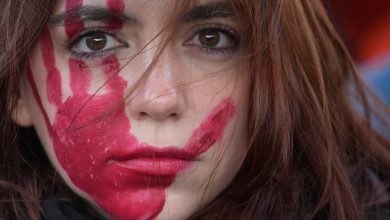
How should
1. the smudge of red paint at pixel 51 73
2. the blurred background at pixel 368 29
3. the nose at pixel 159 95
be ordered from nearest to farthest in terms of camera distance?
1. the nose at pixel 159 95
2. the smudge of red paint at pixel 51 73
3. the blurred background at pixel 368 29

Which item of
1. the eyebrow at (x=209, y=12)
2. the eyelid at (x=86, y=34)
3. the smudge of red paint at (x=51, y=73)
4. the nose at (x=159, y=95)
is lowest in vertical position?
the nose at (x=159, y=95)

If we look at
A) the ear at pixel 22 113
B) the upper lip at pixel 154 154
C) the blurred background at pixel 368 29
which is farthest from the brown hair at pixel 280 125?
the blurred background at pixel 368 29

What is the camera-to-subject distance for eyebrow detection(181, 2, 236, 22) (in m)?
1.21

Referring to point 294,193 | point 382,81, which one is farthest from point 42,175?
point 382,81

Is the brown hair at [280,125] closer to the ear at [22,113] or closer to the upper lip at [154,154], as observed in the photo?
the ear at [22,113]

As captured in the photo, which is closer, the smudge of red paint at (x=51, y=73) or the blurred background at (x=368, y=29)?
the smudge of red paint at (x=51, y=73)

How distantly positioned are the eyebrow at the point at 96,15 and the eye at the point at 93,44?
0.11 ft

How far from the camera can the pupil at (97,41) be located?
4.11 ft

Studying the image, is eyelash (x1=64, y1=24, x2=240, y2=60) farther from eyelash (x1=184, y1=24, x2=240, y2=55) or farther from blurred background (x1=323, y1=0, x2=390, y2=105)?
blurred background (x1=323, y1=0, x2=390, y2=105)

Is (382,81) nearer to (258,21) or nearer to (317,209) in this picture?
(317,209)

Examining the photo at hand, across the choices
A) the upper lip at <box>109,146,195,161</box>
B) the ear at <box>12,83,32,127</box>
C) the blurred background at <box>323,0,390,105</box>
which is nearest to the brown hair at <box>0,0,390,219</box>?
the ear at <box>12,83,32,127</box>

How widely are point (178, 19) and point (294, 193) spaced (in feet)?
1.52

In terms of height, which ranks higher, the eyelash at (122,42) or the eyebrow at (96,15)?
the eyebrow at (96,15)

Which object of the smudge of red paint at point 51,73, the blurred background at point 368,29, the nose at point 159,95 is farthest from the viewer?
the blurred background at point 368,29
